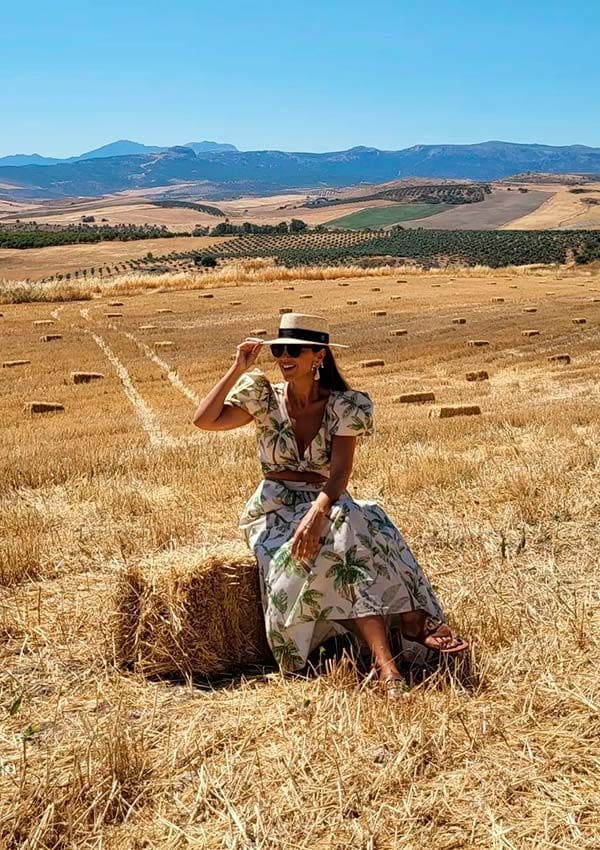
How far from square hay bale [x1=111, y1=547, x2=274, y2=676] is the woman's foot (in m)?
0.69

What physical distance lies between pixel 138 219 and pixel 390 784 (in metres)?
172

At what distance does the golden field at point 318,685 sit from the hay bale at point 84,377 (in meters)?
6.77

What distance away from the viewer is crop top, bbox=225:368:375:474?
4395 mm

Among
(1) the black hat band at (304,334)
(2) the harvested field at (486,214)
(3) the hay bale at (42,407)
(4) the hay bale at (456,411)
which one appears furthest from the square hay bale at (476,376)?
(2) the harvested field at (486,214)

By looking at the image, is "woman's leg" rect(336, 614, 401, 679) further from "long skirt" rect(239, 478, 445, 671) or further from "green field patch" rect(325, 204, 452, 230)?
"green field patch" rect(325, 204, 452, 230)

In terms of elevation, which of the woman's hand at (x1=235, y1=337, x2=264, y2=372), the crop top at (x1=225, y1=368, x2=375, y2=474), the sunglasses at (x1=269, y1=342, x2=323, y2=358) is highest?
the sunglasses at (x1=269, y1=342, x2=323, y2=358)

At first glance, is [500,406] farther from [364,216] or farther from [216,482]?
[364,216]

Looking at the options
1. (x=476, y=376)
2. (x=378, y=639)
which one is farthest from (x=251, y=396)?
(x=476, y=376)

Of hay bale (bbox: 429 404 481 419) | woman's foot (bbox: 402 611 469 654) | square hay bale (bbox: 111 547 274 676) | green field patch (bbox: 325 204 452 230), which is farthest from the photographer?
green field patch (bbox: 325 204 452 230)

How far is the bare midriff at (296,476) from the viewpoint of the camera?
4.45m

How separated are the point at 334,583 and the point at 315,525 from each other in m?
0.27

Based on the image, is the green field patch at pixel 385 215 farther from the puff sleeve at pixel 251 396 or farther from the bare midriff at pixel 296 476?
the bare midriff at pixel 296 476

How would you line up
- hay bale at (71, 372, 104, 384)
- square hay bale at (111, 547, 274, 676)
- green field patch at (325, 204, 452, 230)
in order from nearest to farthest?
square hay bale at (111, 547, 274, 676)
hay bale at (71, 372, 104, 384)
green field patch at (325, 204, 452, 230)

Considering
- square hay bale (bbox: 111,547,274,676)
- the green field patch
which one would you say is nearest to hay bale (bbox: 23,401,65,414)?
square hay bale (bbox: 111,547,274,676)
